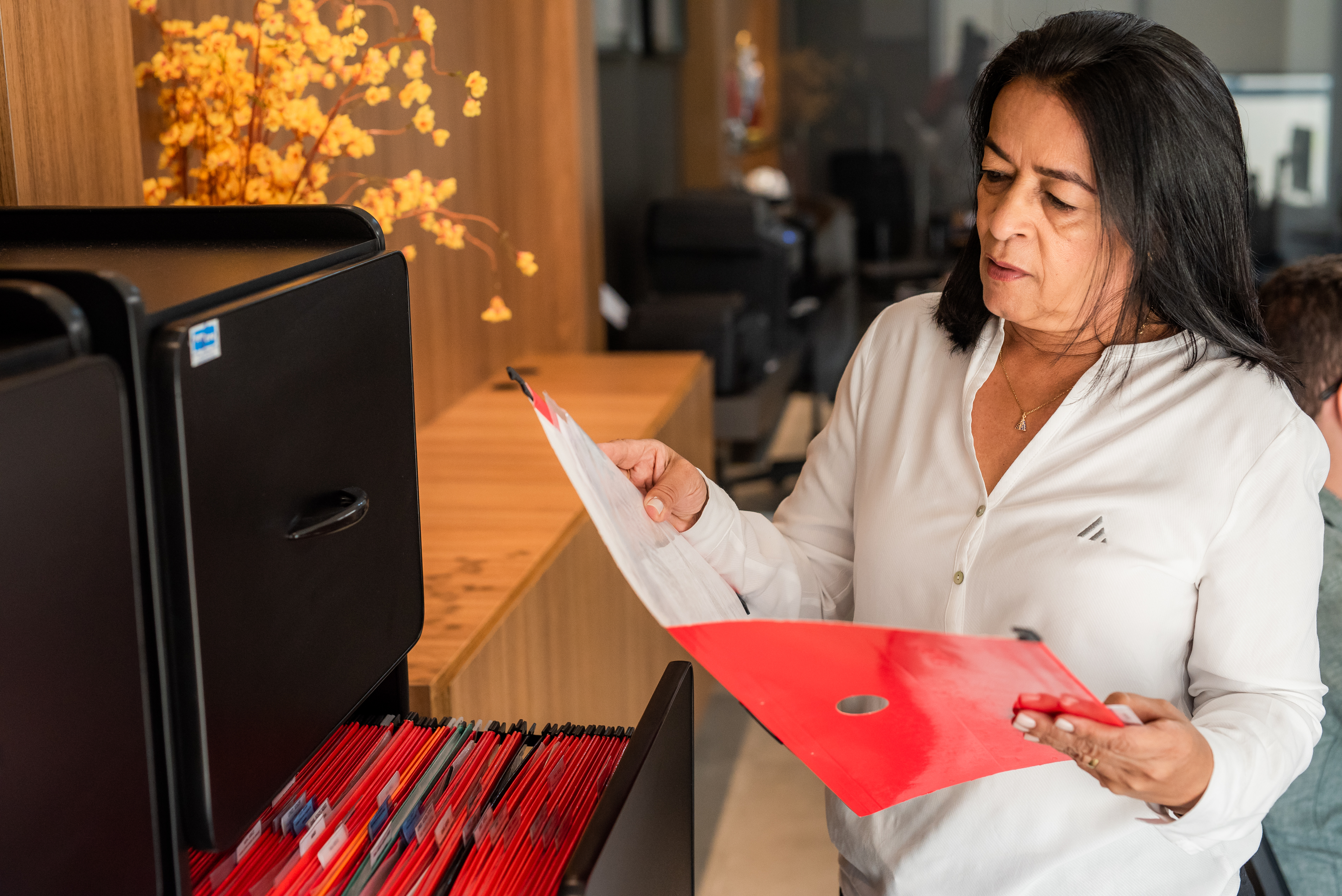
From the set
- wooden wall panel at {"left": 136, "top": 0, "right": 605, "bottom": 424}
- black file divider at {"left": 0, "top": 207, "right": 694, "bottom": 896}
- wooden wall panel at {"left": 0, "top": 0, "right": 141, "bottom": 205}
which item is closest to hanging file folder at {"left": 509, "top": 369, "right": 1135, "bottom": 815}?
black file divider at {"left": 0, "top": 207, "right": 694, "bottom": 896}

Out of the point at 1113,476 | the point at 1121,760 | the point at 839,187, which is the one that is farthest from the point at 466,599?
the point at 839,187

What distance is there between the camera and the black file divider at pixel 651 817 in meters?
0.74

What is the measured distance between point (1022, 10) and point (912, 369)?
353cm

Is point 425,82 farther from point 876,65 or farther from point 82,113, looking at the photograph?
point 876,65

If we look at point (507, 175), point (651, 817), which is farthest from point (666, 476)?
point (507, 175)

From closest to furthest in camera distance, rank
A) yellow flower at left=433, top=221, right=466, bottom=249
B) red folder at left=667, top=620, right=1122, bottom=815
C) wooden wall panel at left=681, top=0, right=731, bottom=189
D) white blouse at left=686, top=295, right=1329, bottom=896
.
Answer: red folder at left=667, top=620, right=1122, bottom=815
white blouse at left=686, top=295, right=1329, bottom=896
yellow flower at left=433, top=221, right=466, bottom=249
wooden wall panel at left=681, top=0, right=731, bottom=189

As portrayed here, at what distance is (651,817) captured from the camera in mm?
884

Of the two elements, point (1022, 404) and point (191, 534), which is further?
point (1022, 404)

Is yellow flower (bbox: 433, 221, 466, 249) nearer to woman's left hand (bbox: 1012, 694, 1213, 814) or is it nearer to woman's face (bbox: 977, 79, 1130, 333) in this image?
woman's face (bbox: 977, 79, 1130, 333)

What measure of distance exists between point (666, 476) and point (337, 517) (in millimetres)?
424

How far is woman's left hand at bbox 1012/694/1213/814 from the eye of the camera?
0.79 meters

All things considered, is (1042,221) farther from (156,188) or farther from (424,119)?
(156,188)

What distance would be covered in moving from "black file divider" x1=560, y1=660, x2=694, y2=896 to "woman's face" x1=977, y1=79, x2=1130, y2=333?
0.47 m

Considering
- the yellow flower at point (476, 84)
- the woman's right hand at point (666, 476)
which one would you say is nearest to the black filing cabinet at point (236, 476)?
→ the woman's right hand at point (666, 476)
